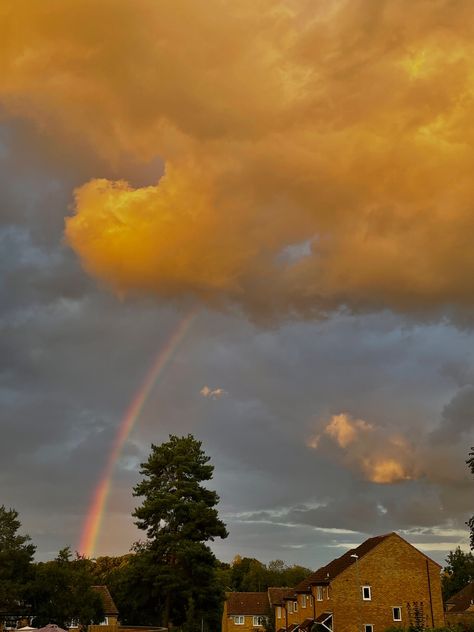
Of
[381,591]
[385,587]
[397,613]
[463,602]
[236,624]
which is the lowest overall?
[236,624]

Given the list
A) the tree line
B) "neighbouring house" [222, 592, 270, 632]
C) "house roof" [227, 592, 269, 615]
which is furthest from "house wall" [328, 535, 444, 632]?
"neighbouring house" [222, 592, 270, 632]

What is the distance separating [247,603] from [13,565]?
69.1 m

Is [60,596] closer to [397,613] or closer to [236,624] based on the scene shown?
[397,613]

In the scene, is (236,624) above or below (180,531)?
below

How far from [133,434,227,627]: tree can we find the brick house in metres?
15.7

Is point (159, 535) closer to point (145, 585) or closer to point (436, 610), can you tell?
point (145, 585)

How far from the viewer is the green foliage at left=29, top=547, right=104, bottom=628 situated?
181 ft

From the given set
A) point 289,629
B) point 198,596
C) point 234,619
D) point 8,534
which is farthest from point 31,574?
point 234,619

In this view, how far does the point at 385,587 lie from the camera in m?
67.2

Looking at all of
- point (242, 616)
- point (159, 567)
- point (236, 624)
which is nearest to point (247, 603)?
point (242, 616)

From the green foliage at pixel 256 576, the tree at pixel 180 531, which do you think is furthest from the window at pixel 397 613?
the green foliage at pixel 256 576

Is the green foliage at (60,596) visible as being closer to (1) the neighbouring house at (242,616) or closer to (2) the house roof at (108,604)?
(2) the house roof at (108,604)

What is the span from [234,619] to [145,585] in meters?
60.5

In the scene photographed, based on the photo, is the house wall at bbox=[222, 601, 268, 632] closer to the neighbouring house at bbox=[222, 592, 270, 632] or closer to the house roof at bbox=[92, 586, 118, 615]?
the neighbouring house at bbox=[222, 592, 270, 632]
